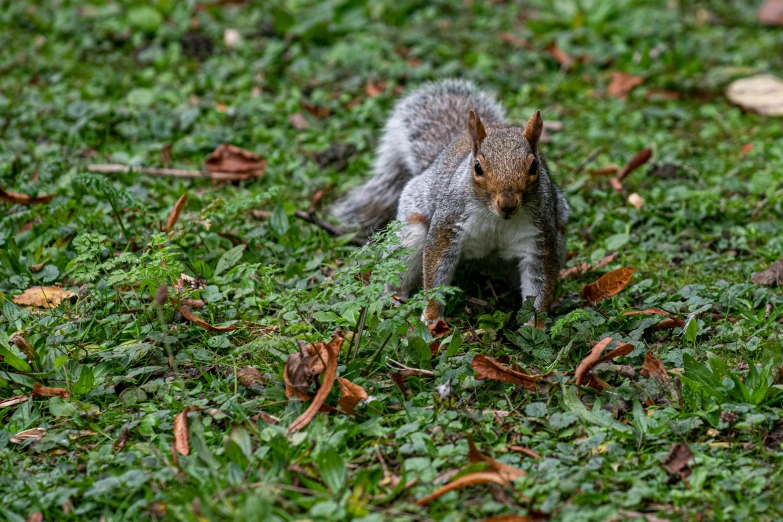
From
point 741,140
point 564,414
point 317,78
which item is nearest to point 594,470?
point 564,414

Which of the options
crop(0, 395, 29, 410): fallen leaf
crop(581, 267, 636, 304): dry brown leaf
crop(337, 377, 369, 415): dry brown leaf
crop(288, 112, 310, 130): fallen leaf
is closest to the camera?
crop(337, 377, 369, 415): dry brown leaf

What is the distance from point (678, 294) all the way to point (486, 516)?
1491 mm

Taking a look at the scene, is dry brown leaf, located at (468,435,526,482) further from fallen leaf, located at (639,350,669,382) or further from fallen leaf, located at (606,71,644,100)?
fallen leaf, located at (606,71,644,100)

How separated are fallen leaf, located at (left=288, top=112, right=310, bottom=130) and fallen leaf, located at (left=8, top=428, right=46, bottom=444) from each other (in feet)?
8.53

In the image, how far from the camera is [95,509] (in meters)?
2.25

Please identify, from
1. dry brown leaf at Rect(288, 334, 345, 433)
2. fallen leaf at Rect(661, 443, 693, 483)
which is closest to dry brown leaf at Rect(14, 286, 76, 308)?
dry brown leaf at Rect(288, 334, 345, 433)

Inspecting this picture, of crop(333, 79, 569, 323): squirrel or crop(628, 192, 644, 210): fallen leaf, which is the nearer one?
crop(333, 79, 569, 323): squirrel

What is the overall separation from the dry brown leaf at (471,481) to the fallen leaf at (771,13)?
4.89 metres

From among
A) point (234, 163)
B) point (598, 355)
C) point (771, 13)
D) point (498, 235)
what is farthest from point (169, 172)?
point (771, 13)

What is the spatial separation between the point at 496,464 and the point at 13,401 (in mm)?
1502

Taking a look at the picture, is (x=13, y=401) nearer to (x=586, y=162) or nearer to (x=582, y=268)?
(x=582, y=268)

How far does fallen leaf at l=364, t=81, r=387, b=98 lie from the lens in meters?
5.10

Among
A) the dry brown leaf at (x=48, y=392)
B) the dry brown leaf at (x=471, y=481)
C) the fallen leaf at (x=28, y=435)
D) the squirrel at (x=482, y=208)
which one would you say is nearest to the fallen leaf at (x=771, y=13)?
the squirrel at (x=482, y=208)

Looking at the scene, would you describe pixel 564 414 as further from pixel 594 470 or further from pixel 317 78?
pixel 317 78
